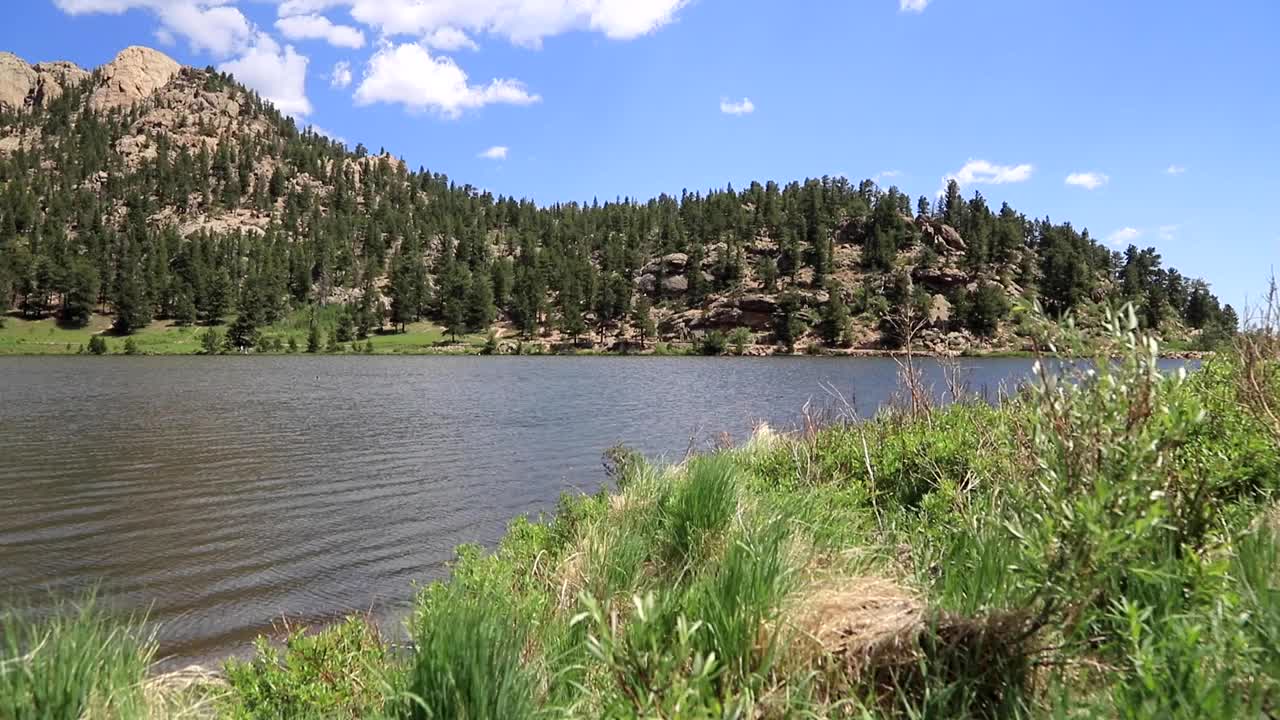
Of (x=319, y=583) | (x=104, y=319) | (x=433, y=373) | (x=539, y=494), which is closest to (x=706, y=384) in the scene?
(x=433, y=373)

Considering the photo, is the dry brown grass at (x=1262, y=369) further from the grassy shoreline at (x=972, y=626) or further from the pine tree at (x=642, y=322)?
the pine tree at (x=642, y=322)

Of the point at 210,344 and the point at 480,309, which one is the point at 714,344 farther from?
the point at 210,344

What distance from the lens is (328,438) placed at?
98.2 ft

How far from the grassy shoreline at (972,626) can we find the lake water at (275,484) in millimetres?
5307

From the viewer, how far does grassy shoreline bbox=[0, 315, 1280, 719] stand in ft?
11.5

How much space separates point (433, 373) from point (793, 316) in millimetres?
80984

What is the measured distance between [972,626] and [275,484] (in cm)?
2100

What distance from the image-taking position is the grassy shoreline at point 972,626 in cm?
351

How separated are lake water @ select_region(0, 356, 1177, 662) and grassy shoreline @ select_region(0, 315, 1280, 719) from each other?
17.4 ft

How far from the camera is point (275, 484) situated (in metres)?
21.0

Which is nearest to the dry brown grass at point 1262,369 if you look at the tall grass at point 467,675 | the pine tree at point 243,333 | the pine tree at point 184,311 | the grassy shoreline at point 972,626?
the grassy shoreline at point 972,626

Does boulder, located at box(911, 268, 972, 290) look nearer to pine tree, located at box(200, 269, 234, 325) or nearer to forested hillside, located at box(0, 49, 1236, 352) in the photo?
forested hillside, located at box(0, 49, 1236, 352)

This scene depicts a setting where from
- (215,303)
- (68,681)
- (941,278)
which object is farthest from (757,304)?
(68,681)

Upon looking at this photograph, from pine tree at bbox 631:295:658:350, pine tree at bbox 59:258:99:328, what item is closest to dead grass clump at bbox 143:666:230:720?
pine tree at bbox 631:295:658:350
